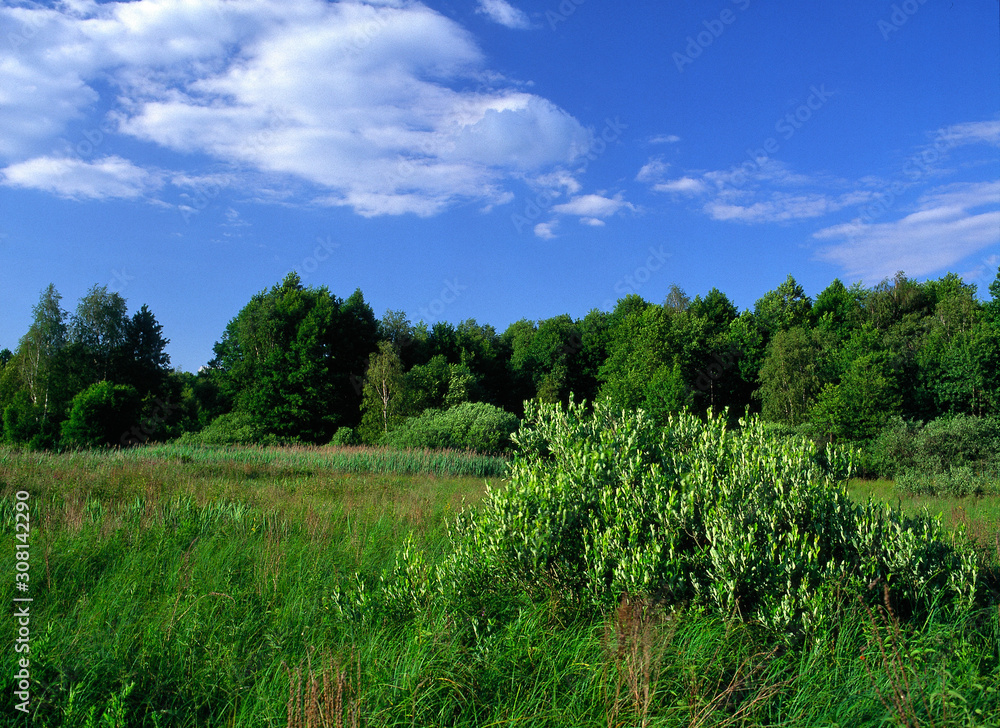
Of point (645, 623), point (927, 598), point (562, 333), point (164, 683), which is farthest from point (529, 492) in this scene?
point (562, 333)

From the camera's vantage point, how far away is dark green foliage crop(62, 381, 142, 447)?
992 inches

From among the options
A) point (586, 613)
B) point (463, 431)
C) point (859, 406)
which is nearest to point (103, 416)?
point (463, 431)

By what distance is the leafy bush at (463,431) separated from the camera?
26219 millimetres

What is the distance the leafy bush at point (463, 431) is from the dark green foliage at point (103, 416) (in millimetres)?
11538

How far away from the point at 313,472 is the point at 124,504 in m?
8.03

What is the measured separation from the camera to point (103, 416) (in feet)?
83.5

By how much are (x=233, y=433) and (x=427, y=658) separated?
1177 inches

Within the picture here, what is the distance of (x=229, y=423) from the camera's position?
111 ft

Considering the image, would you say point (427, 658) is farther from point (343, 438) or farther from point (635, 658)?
point (343, 438)

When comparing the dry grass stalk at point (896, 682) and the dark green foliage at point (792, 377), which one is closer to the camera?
the dry grass stalk at point (896, 682)

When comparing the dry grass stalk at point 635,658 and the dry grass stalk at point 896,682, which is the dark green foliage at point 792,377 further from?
the dry grass stalk at point 635,658

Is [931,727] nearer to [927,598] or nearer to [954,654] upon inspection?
[954,654]

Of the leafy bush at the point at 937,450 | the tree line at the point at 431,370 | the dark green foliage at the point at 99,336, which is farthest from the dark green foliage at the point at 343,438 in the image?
the leafy bush at the point at 937,450

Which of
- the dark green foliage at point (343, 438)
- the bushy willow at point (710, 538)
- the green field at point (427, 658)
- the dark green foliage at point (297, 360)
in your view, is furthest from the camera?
the dark green foliage at point (297, 360)
